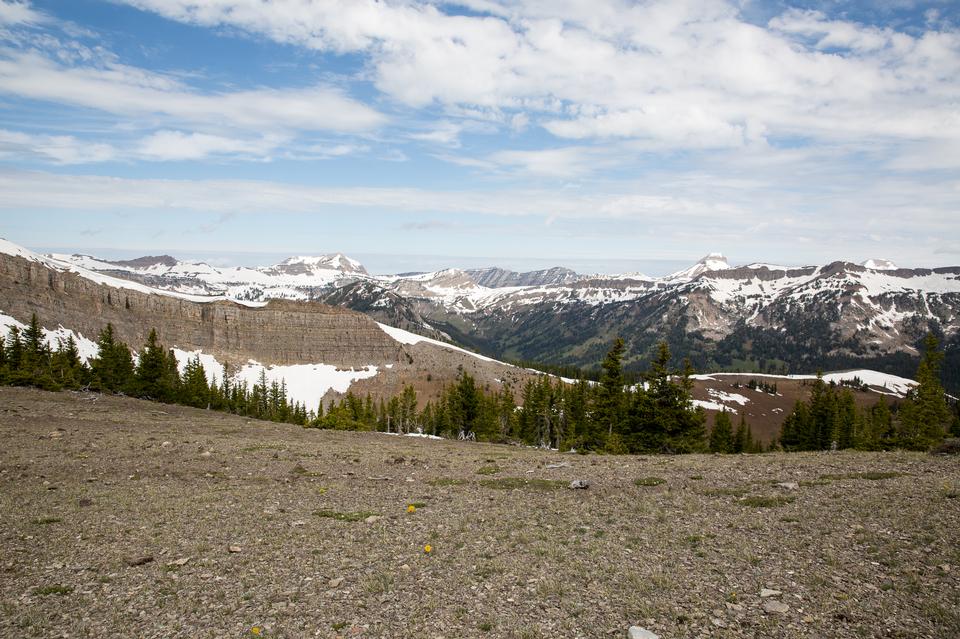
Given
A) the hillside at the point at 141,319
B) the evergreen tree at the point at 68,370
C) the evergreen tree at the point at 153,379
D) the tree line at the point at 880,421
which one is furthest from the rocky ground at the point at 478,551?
the hillside at the point at 141,319

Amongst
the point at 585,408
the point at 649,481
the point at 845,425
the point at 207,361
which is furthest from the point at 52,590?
the point at 207,361

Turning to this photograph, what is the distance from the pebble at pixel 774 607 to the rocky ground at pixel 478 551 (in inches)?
1.5

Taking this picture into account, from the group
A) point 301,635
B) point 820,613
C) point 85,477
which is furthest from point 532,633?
point 85,477

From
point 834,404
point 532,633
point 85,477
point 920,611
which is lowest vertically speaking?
point 834,404

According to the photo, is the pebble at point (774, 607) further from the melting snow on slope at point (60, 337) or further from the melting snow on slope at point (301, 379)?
the melting snow on slope at point (301, 379)

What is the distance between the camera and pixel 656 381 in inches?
2088

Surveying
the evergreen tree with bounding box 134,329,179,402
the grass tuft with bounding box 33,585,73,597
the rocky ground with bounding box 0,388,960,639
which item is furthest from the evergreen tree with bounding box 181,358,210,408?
the grass tuft with bounding box 33,585,73,597

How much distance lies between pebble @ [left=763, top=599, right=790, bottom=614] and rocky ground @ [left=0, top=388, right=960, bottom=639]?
38 mm

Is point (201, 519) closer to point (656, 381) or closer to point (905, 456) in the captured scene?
point (905, 456)

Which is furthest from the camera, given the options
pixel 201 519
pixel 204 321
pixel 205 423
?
pixel 204 321

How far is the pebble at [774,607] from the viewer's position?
1086cm

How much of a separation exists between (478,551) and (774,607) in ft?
25.1

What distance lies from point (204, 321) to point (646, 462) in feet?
644

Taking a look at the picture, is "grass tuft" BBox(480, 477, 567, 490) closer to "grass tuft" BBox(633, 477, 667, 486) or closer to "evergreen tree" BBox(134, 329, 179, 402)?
"grass tuft" BBox(633, 477, 667, 486)
